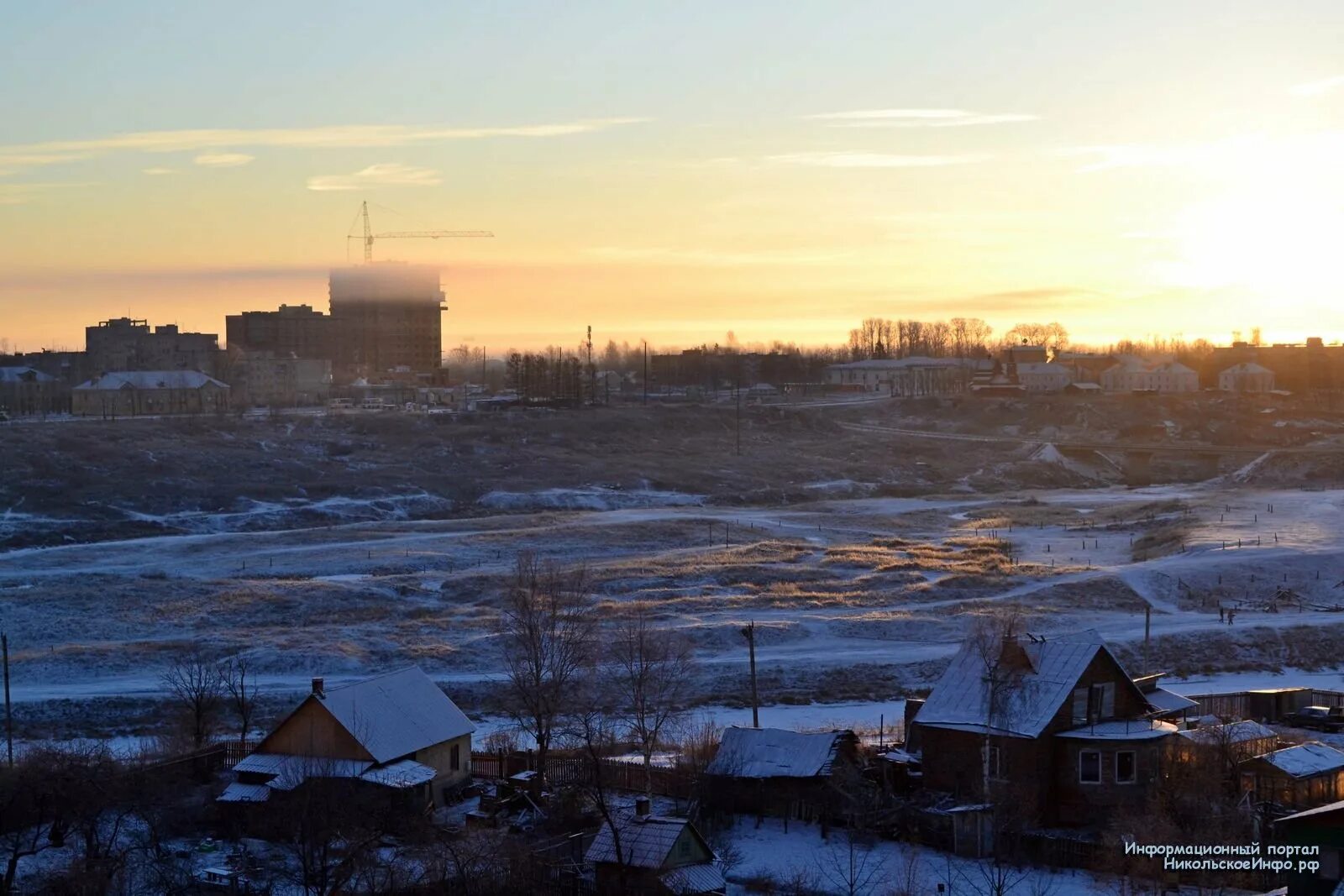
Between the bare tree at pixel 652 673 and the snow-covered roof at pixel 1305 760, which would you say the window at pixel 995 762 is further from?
the bare tree at pixel 652 673

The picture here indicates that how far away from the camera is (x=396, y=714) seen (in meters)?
30.3

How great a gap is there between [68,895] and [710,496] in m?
81.4

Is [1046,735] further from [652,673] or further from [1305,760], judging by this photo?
[652,673]

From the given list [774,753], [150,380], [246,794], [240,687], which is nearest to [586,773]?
[774,753]

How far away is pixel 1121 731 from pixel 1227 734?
11.0 ft

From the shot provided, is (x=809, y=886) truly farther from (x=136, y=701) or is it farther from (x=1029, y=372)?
(x=1029, y=372)

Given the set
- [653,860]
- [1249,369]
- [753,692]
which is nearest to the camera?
[653,860]

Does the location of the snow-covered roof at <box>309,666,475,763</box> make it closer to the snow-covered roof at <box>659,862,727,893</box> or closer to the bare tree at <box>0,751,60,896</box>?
the bare tree at <box>0,751,60,896</box>


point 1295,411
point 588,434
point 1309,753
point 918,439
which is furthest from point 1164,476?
point 1309,753

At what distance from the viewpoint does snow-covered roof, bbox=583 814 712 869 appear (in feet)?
80.2

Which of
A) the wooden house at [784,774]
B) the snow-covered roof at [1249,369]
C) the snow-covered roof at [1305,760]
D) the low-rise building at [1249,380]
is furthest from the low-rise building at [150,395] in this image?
the snow-covered roof at [1249,369]

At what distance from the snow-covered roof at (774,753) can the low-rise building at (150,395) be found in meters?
114

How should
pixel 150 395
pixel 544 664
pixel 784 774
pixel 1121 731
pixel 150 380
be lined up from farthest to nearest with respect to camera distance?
pixel 150 380 → pixel 150 395 → pixel 544 664 → pixel 784 774 → pixel 1121 731

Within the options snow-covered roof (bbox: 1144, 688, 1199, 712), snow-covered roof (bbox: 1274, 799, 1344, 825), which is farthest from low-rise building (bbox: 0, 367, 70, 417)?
snow-covered roof (bbox: 1274, 799, 1344, 825)
